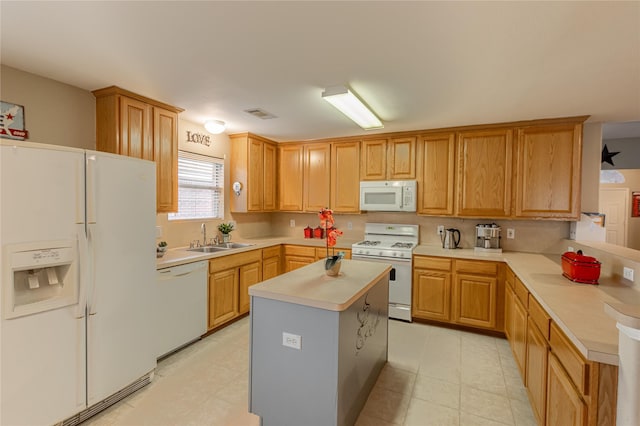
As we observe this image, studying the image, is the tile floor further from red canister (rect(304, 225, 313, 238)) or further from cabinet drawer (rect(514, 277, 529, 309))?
red canister (rect(304, 225, 313, 238))

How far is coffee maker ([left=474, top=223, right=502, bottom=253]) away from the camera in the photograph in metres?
3.56

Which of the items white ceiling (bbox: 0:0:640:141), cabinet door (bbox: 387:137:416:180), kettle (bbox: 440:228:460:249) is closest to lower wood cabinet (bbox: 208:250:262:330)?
white ceiling (bbox: 0:0:640:141)

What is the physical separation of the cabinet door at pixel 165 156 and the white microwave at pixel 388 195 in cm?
241

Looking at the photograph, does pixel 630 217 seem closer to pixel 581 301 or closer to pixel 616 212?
pixel 616 212

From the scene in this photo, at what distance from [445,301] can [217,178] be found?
3.38m

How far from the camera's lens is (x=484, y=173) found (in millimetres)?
3516

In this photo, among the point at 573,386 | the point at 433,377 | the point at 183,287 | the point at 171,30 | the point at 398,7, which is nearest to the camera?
the point at 573,386

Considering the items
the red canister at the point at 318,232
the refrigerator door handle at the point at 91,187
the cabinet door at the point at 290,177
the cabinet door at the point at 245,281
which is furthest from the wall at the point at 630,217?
the refrigerator door handle at the point at 91,187

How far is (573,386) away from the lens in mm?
1319

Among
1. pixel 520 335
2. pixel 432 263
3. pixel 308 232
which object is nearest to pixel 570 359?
pixel 520 335

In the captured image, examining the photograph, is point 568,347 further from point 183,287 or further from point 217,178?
point 217,178

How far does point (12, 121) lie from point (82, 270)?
51.5 inches

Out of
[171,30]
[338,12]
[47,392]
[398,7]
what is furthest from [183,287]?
[398,7]

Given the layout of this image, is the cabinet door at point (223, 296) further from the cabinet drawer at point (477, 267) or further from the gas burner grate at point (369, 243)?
the cabinet drawer at point (477, 267)
